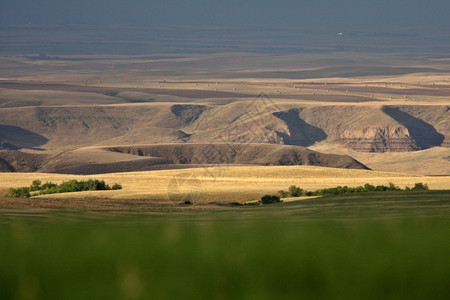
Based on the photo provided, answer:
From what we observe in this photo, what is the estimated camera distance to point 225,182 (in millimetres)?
58031

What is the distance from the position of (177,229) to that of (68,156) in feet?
319

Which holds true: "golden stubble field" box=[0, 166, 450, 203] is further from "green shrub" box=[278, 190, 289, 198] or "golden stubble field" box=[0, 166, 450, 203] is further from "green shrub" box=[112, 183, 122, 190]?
"green shrub" box=[278, 190, 289, 198]

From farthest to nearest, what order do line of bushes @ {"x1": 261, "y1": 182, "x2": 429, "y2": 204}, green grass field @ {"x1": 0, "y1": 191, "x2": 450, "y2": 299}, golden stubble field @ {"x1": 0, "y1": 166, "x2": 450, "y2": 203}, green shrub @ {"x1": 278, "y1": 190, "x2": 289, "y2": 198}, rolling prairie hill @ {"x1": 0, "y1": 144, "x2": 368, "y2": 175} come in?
rolling prairie hill @ {"x1": 0, "y1": 144, "x2": 368, "y2": 175} < green shrub @ {"x1": 278, "y1": 190, "x2": 289, "y2": 198} < golden stubble field @ {"x1": 0, "y1": 166, "x2": 450, "y2": 203} < line of bushes @ {"x1": 261, "y1": 182, "x2": 429, "y2": 204} < green grass field @ {"x1": 0, "y1": 191, "x2": 450, "y2": 299}

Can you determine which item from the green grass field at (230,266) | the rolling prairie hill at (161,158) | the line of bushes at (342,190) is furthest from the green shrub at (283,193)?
the rolling prairie hill at (161,158)

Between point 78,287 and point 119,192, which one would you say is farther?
point 119,192

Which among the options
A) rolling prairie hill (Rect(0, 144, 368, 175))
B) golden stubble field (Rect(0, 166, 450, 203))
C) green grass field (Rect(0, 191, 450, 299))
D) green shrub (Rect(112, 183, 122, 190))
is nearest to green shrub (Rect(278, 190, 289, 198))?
golden stubble field (Rect(0, 166, 450, 203))

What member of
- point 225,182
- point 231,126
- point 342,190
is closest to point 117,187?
point 225,182

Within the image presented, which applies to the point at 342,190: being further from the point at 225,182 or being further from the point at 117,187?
the point at 117,187

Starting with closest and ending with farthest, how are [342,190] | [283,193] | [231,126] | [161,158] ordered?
[342,190] < [283,193] < [161,158] < [231,126]

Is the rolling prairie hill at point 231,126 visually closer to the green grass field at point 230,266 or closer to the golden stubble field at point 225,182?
the golden stubble field at point 225,182

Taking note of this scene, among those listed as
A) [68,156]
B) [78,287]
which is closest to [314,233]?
[78,287]

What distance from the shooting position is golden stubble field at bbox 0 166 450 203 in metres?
43.2

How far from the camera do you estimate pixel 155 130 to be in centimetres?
16050

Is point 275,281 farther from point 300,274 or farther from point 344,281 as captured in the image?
point 344,281
